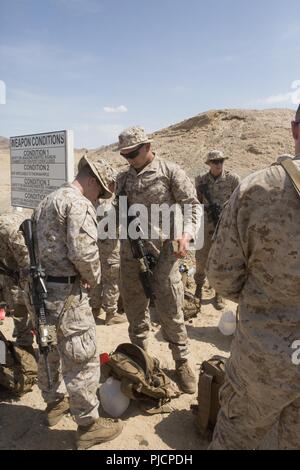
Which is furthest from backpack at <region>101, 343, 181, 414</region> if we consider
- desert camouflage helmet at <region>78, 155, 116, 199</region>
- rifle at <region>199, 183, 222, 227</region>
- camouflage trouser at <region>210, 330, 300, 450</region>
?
rifle at <region>199, 183, 222, 227</region>

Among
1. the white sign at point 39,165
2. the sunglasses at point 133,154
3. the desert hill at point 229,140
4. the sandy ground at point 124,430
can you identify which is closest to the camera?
the sandy ground at point 124,430

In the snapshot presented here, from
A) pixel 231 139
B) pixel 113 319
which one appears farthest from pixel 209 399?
pixel 231 139

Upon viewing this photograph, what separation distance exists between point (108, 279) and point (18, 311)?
66.9 inches

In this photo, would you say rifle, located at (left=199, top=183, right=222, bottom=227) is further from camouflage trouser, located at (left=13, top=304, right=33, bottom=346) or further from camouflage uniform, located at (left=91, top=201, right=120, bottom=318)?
camouflage trouser, located at (left=13, top=304, right=33, bottom=346)

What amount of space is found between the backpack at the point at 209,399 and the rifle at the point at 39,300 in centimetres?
127

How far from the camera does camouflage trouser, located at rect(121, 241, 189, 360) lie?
3646 mm

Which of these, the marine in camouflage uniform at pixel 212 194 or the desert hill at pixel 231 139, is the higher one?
the desert hill at pixel 231 139

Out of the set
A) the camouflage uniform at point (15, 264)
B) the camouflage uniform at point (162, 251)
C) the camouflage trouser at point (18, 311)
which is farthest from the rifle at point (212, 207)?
the camouflage trouser at point (18, 311)

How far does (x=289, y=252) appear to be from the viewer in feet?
5.68

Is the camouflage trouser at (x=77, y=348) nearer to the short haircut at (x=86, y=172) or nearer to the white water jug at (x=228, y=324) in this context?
the short haircut at (x=86, y=172)

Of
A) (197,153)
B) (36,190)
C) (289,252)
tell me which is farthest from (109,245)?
(197,153)

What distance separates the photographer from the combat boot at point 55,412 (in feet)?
10.5

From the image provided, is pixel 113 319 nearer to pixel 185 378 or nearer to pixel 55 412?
pixel 185 378
